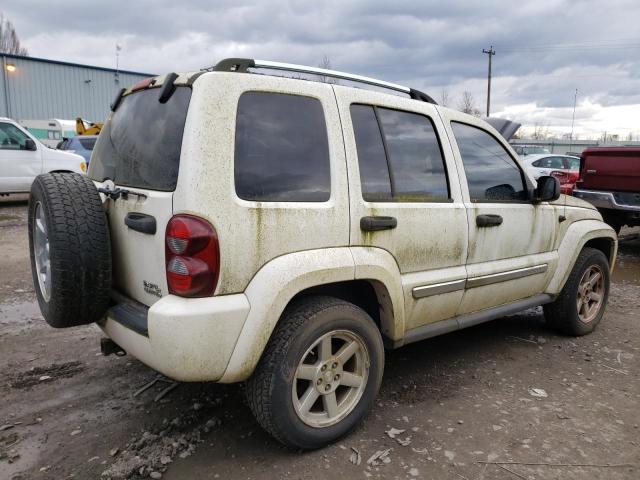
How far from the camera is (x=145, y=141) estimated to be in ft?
8.45

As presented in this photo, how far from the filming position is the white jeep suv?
2.23 m

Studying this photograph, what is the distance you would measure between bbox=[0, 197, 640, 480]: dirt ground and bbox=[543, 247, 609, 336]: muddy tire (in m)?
0.16

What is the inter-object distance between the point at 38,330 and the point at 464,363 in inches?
137

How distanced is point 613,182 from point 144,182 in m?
7.61

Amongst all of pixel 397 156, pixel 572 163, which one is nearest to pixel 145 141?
pixel 397 156

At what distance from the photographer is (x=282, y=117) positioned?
251cm

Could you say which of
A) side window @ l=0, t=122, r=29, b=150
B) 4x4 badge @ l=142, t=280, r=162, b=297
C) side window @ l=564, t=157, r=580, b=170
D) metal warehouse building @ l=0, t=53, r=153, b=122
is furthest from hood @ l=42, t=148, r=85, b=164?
metal warehouse building @ l=0, t=53, r=153, b=122

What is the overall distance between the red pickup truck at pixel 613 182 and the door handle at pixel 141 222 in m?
7.32

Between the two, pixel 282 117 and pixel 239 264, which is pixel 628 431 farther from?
pixel 282 117

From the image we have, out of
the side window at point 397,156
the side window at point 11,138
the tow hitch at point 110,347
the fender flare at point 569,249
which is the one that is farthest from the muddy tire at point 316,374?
the side window at point 11,138

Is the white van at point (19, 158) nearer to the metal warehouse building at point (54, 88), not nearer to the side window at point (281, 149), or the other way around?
the side window at point (281, 149)

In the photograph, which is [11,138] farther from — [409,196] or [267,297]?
[267,297]

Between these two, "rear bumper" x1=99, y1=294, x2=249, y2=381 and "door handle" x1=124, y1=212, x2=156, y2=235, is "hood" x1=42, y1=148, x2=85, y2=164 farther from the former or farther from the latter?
"rear bumper" x1=99, y1=294, x2=249, y2=381

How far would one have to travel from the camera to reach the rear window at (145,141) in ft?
7.72
